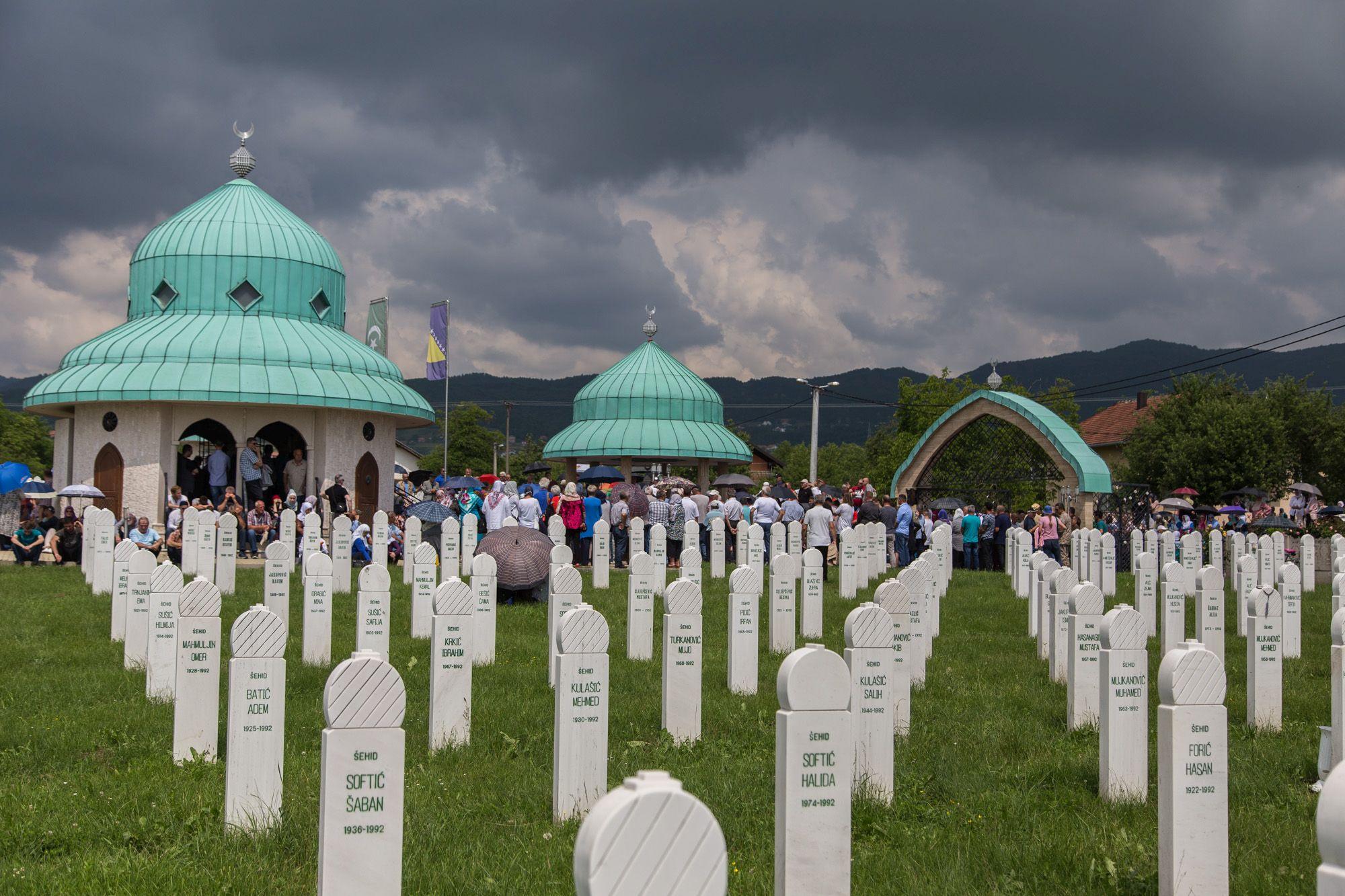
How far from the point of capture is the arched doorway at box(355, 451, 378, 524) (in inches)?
1288

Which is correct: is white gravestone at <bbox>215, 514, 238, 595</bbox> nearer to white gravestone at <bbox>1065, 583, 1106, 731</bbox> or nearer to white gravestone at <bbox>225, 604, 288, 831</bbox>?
white gravestone at <bbox>225, 604, 288, 831</bbox>

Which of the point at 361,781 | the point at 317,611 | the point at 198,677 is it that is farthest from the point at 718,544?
the point at 361,781

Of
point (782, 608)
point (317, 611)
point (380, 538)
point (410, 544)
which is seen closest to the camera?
point (317, 611)

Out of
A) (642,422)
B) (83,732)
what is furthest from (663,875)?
(642,422)

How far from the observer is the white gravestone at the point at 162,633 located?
9.85 meters

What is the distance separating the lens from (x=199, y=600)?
7605 millimetres

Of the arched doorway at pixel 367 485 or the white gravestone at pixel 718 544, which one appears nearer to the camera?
the white gravestone at pixel 718 544

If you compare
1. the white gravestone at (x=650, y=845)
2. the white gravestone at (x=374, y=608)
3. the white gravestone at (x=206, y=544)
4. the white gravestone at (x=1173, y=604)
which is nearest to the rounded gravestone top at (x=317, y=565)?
the white gravestone at (x=374, y=608)

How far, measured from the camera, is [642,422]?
4822cm

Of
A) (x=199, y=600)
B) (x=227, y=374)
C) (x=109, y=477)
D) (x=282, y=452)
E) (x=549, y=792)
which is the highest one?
(x=227, y=374)

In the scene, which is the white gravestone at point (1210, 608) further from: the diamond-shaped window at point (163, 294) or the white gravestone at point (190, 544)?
the diamond-shaped window at point (163, 294)

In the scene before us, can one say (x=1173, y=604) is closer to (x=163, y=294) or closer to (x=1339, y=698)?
(x=1339, y=698)

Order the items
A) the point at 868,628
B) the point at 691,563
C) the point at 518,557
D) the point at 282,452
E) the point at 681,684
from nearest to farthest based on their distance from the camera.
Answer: the point at 868,628
the point at 681,684
the point at 691,563
the point at 518,557
the point at 282,452

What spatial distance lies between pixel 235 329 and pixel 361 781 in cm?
2909
